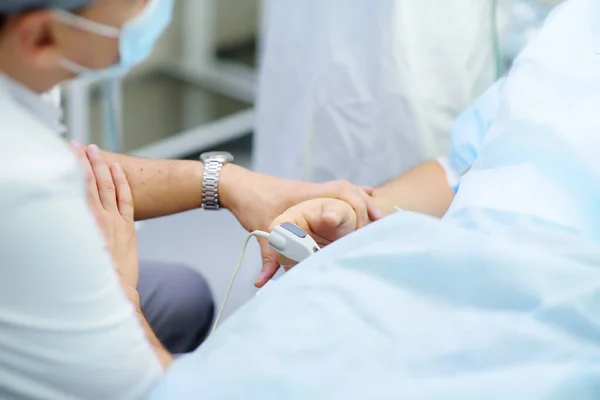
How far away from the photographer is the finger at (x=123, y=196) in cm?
118

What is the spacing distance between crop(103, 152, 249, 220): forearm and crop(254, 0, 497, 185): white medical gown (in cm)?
44

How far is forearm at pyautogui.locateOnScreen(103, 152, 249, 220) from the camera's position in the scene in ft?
4.42

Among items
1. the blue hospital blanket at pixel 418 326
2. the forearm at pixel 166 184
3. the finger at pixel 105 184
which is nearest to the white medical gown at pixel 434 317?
the blue hospital blanket at pixel 418 326

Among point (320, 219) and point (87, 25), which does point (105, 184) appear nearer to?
point (320, 219)

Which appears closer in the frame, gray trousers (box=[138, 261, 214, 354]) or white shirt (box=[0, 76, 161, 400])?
white shirt (box=[0, 76, 161, 400])

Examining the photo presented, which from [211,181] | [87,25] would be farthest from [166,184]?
[87,25]

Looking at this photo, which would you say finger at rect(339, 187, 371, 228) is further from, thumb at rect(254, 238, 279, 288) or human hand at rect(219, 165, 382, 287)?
thumb at rect(254, 238, 279, 288)

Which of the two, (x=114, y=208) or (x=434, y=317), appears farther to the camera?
(x=114, y=208)

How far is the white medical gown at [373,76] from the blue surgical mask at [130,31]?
0.81m

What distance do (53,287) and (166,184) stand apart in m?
0.56

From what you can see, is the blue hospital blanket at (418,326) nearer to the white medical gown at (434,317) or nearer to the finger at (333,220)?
the white medical gown at (434,317)

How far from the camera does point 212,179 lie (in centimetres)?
134

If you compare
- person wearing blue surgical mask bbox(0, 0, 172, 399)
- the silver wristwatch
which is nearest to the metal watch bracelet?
the silver wristwatch

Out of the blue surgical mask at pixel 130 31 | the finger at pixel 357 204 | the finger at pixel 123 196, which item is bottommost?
the finger at pixel 357 204
